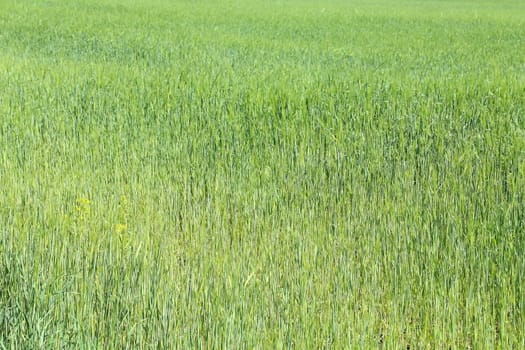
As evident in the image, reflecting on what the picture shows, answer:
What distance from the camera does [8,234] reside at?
3.66 m

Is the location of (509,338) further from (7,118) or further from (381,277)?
(7,118)

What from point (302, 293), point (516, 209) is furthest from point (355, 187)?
point (302, 293)

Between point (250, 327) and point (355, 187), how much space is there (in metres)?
1.95

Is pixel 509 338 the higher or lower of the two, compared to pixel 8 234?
lower

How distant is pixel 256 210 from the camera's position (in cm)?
437

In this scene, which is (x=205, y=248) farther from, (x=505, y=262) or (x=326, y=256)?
(x=505, y=262)

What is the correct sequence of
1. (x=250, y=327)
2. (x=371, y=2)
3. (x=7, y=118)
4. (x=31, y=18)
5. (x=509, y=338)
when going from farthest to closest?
(x=371, y=2)
(x=31, y=18)
(x=7, y=118)
(x=509, y=338)
(x=250, y=327)

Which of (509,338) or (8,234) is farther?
(8,234)

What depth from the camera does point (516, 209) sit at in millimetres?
4105

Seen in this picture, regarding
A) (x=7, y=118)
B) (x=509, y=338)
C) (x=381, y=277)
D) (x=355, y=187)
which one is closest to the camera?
(x=509, y=338)

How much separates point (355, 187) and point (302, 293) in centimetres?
149

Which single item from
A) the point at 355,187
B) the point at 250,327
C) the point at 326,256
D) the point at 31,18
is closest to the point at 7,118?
the point at 355,187

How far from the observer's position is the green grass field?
2881 millimetres

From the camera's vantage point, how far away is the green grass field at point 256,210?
288cm
